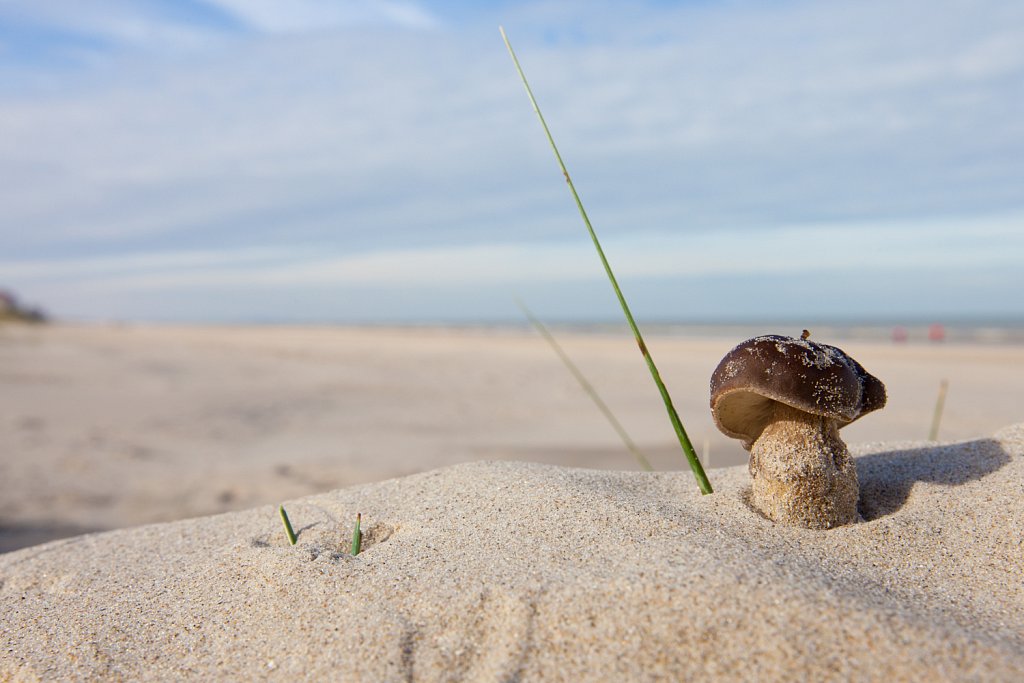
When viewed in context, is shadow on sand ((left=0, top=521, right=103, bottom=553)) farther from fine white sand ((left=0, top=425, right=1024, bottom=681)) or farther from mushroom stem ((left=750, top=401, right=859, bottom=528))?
mushroom stem ((left=750, top=401, right=859, bottom=528))

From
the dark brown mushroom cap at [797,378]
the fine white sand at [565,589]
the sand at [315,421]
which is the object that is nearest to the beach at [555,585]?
the fine white sand at [565,589]

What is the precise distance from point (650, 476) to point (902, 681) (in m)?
1.38

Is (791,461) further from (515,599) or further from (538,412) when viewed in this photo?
(538,412)

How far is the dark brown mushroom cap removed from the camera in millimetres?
2035

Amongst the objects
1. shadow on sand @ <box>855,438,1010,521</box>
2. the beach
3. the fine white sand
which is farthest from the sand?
the fine white sand

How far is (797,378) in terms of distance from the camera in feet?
6.67

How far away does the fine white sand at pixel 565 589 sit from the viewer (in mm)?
1619

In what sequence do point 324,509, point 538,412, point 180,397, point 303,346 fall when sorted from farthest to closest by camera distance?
point 303,346
point 180,397
point 538,412
point 324,509

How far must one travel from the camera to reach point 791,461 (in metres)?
2.18

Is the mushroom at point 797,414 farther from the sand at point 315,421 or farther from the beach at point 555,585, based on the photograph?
the sand at point 315,421

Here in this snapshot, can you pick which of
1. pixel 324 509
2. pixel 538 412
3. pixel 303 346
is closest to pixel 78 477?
pixel 324 509

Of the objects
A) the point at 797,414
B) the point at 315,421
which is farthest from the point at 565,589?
the point at 315,421

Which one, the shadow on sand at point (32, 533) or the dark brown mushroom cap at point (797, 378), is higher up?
the dark brown mushroom cap at point (797, 378)

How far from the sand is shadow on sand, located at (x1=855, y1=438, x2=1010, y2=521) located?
174 centimetres
